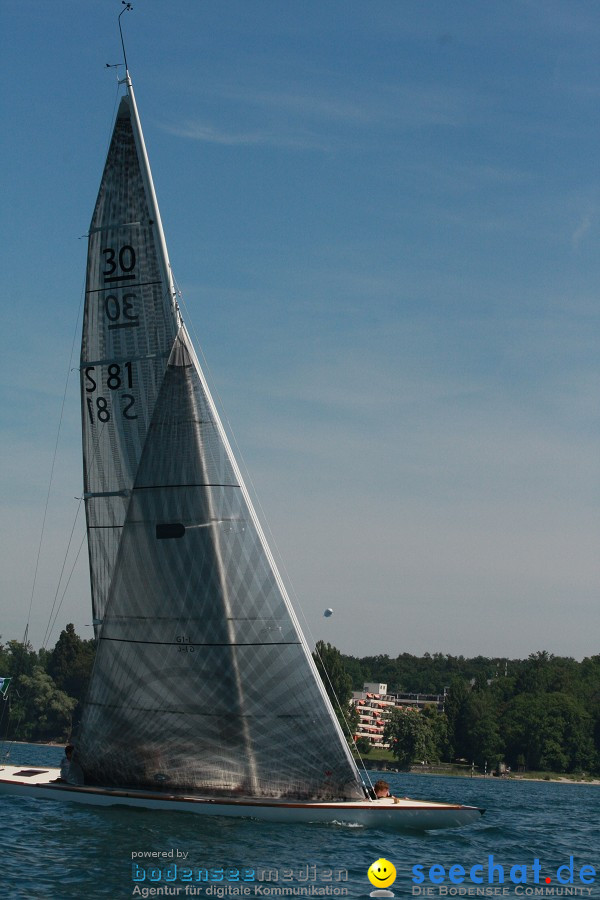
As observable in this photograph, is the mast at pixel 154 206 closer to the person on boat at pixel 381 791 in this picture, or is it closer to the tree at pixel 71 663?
the person on boat at pixel 381 791

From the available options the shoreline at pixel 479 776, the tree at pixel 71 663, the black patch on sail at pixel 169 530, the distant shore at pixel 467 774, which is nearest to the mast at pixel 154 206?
the black patch on sail at pixel 169 530

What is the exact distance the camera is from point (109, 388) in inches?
1167

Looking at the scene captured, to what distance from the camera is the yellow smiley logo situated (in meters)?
20.5

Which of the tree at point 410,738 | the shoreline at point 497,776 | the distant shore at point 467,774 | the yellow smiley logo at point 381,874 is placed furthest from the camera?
the distant shore at point 467,774

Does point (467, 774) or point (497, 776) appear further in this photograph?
point (497, 776)

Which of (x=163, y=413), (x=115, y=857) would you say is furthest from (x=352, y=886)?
(x=163, y=413)

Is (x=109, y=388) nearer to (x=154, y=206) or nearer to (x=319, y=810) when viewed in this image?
(x=154, y=206)

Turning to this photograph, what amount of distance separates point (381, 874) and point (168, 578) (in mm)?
9507

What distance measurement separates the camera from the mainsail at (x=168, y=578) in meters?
26.4

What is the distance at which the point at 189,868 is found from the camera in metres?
20.5

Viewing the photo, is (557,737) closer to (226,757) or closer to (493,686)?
(493,686)

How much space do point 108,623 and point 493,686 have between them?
417ft

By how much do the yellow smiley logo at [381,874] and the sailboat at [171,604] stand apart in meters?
A: 4.00

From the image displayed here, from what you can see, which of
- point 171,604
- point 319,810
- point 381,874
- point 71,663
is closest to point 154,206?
point 171,604
